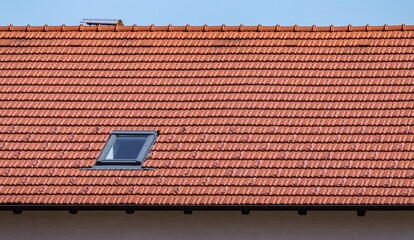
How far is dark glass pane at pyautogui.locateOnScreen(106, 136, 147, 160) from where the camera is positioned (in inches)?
747

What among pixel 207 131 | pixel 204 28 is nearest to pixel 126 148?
pixel 207 131

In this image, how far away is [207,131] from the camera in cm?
1925

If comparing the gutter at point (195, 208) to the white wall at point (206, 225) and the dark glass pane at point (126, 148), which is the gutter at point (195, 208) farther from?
the dark glass pane at point (126, 148)

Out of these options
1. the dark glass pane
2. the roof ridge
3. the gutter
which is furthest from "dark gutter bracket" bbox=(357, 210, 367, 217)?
the roof ridge

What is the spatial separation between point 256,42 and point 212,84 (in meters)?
1.69

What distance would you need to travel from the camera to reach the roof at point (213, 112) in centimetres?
1795

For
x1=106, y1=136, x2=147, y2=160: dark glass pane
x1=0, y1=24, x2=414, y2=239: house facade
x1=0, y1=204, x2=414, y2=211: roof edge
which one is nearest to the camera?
x1=0, y1=204, x2=414, y2=211: roof edge

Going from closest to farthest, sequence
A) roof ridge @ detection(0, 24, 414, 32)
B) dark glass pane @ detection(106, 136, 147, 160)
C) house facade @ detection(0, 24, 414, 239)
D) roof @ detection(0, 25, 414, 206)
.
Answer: house facade @ detection(0, 24, 414, 239) < roof @ detection(0, 25, 414, 206) < dark glass pane @ detection(106, 136, 147, 160) < roof ridge @ detection(0, 24, 414, 32)

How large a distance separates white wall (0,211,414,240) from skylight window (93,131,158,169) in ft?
3.10

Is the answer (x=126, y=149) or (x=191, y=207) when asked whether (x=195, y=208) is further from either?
(x=126, y=149)

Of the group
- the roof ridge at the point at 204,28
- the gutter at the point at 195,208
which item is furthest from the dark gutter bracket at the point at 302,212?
the roof ridge at the point at 204,28

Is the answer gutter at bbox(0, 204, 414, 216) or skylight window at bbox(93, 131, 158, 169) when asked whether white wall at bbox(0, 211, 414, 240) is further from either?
skylight window at bbox(93, 131, 158, 169)

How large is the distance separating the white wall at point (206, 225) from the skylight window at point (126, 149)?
37.2 inches

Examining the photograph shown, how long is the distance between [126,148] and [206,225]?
2.07 meters
